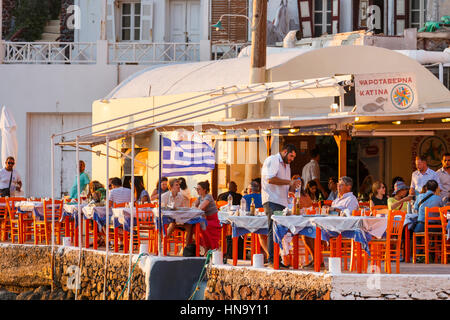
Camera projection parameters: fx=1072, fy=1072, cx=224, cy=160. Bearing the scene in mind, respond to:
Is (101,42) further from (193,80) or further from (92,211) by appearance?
(92,211)

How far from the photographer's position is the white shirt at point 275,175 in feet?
46.4

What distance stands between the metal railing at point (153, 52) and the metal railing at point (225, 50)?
44 centimetres

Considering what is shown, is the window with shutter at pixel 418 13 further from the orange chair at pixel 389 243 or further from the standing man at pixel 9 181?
the orange chair at pixel 389 243

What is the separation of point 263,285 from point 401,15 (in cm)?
1691

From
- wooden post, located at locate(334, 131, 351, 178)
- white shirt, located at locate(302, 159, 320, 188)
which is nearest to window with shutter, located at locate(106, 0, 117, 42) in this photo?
white shirt, located at locate(302, 159, 320, 188)

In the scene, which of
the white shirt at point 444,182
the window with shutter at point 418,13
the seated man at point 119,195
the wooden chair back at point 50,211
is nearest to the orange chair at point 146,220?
the seated man at point 119,195

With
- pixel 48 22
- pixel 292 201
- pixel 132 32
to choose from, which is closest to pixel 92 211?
pixel 292 201

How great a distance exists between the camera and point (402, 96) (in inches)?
693

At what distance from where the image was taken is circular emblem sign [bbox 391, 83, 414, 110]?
17516 mm

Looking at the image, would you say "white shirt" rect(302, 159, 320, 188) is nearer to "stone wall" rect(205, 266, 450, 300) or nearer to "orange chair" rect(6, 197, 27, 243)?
"orange chair" rect(6, 197, 27, 243)

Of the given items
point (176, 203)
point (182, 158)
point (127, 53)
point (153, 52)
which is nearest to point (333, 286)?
point (182, 158)

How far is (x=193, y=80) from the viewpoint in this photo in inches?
955

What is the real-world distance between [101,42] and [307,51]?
6.89m

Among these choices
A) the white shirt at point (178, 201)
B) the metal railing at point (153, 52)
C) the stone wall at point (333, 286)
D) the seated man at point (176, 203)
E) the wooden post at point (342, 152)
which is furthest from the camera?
the metal railing at point (153, 52)
